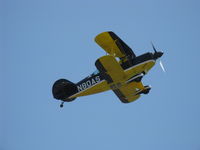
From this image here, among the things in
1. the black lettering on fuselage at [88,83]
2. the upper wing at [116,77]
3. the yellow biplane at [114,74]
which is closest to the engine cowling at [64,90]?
the yellow biplane at [114,74]

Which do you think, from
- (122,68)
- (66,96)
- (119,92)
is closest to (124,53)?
(122,68)

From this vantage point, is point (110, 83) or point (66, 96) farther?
point (66, 96)

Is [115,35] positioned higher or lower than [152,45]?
higher

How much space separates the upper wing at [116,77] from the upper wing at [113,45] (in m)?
1.06

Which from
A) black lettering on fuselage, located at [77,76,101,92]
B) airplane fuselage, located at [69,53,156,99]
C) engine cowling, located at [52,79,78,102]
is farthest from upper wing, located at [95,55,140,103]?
engine cowling, located at [52,79,78,102]

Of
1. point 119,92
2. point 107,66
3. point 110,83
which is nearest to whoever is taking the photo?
point 107,66

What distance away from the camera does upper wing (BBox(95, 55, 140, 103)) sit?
1652 cm

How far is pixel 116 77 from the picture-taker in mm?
17500

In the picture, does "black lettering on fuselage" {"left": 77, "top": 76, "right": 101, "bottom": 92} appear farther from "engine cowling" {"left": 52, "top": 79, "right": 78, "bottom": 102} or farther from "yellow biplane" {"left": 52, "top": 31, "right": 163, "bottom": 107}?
"engine cowling" {"left": 52, "top": 79, "right": 78, "bottom": 102}

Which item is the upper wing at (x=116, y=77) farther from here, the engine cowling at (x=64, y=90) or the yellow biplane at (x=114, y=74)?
the engine cowling at (x=64, y=90)

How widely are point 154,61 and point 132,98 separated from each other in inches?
136

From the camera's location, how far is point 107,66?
54.9ft

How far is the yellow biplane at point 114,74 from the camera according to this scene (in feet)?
56.0

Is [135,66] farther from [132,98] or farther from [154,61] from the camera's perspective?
[132,98]
